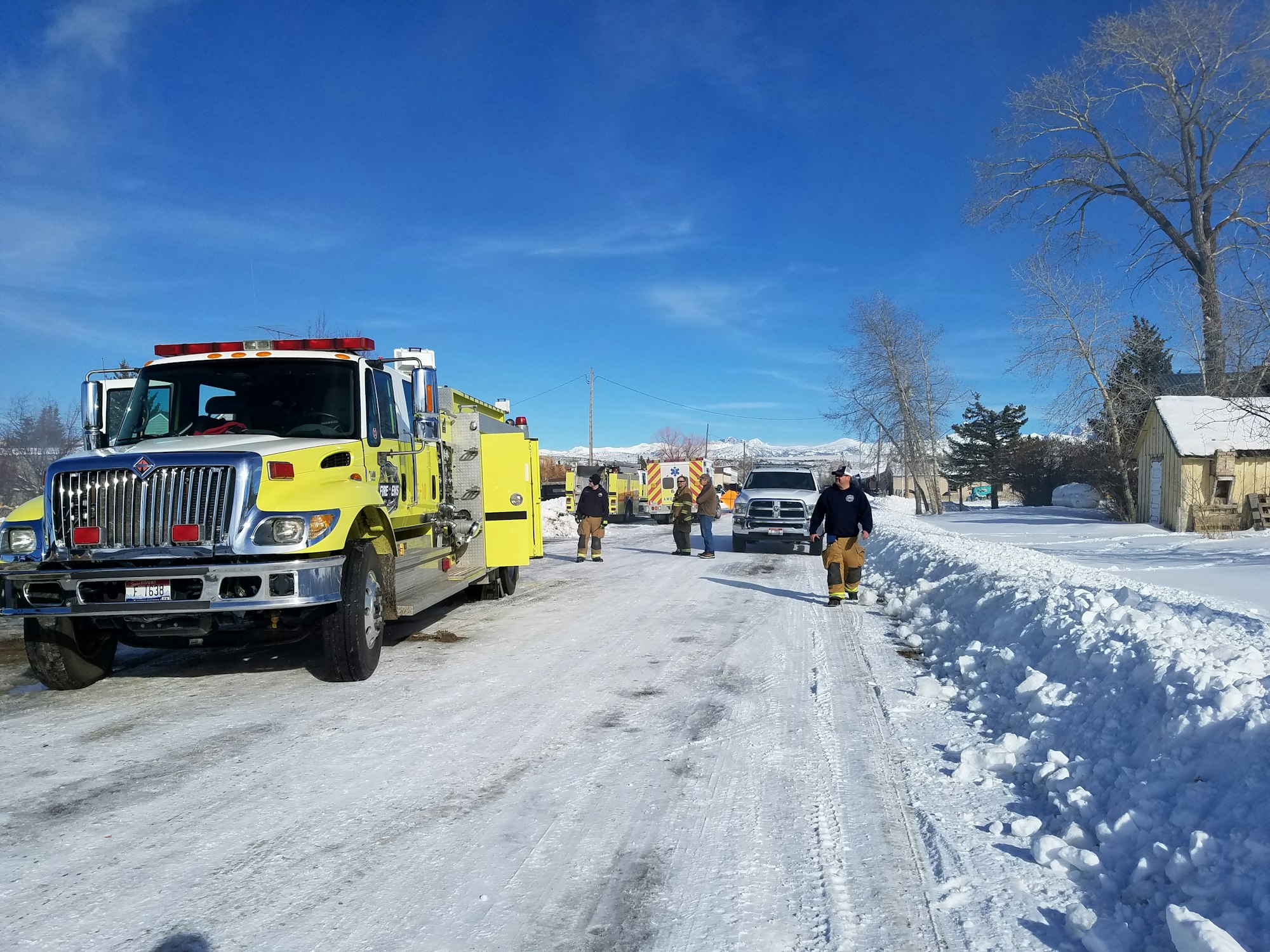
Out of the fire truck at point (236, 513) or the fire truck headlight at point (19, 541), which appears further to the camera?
the fire truck headlight at point (19, 541)

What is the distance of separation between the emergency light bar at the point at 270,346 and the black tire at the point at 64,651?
2570 mm

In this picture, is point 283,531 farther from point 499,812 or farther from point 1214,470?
point 1214,470

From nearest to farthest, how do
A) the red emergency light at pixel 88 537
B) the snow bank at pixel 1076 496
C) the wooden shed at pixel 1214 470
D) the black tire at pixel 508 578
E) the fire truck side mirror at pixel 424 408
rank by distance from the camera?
the red emergency light at pixel 88 537 < the fire truck side mirror at pixel 424 408 < the black tire at pixel 508 578 < the wooden shed at pixel 1214 470 < the snow bank at pixel 1076 496

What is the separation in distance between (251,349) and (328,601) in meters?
2.81

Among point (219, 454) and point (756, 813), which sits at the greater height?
point (219, 454)

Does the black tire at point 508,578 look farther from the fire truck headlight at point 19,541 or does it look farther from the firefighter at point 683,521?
the firefighter at point 683,521

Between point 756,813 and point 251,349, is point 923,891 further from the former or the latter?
point 251,349

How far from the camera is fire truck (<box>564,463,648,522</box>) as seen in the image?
3400 centimetres

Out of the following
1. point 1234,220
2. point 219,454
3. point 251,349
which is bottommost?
point 219,454

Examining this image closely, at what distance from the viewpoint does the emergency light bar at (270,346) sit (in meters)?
7.73


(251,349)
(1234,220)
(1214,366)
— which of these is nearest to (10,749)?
(251,349)

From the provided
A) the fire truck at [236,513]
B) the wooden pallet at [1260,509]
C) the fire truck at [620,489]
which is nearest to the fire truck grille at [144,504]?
the fire truck at [236,513]

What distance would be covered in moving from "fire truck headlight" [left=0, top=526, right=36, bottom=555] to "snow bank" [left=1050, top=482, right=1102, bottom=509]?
43181mm

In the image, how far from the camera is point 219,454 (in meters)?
6.16
